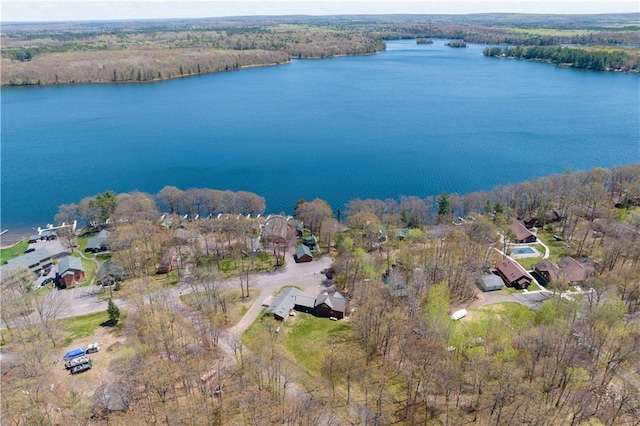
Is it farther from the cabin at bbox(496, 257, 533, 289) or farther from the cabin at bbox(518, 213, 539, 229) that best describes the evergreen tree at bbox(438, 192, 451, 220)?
the cabin at bbox(496, 257, 533, 289)

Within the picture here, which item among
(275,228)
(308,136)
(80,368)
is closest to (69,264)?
(80,368)

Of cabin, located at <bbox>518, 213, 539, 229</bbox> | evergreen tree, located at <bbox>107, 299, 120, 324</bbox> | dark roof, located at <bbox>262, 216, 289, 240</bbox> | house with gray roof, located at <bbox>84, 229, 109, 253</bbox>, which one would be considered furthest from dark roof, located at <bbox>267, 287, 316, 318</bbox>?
cabin, located at <bbox>518, 213, 539, 229</bbox>

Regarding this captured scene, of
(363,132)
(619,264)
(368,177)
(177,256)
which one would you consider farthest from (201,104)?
(619,264)

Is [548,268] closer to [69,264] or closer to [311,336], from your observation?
[311,336]

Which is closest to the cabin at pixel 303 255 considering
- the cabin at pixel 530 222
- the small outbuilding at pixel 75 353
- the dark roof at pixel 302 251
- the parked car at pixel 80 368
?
the dark roof at pixel 302 251

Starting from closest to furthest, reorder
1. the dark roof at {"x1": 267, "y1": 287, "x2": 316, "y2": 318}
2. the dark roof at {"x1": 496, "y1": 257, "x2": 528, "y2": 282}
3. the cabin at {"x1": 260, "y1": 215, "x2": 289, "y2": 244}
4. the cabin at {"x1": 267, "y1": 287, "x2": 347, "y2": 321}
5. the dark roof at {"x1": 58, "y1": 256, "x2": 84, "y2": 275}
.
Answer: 1. the dark roof at {"x1": 267, "y1": 287, "x2": 316, "y2": 318}
2. the cabin at {"x1": 267, "y1": 287, "x2": 347, "y2": 321}
3. the dark roof at {"x1": 496, "y1": 257, "x2": 528, "y2": 282}
4. the dark roof at {"x1": 58, "y1": 256, "x2": 84, "y2": 275}
5. the cabin at {"x1": 260, "y1": 215, "x2": 289, "y2": 244}

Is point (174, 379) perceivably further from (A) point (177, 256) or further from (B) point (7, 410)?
(A) point (177, 256)
